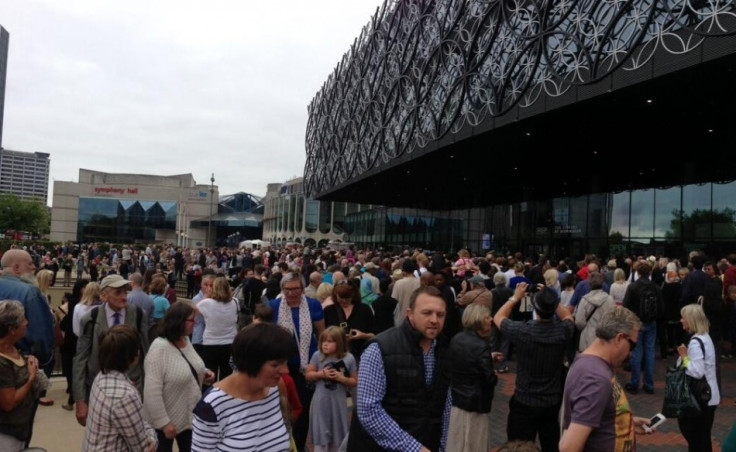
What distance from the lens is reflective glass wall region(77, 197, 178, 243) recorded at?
83.9m

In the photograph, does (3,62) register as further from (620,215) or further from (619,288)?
(619,288)

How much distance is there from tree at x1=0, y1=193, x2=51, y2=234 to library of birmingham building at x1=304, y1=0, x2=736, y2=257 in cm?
7734

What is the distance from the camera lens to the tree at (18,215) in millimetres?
83894

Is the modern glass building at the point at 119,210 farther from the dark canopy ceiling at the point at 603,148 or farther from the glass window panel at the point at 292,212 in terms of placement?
the dark canopy ceiling at the point at 603,148

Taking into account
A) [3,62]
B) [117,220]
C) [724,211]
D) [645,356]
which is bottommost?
[645,356]

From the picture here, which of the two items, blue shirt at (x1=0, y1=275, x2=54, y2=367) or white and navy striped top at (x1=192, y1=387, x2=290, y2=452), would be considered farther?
blue shirt at (x1=0, y1=275, x2=54, y2=367)

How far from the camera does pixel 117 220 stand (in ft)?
277

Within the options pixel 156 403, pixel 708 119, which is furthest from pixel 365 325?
pixel 708 119

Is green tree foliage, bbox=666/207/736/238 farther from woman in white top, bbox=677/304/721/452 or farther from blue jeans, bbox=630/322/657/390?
woman in white top, bbox=677/304/721/452

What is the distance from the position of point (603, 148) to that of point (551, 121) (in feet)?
19.0

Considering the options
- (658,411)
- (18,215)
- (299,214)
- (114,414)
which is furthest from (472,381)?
(18,215)

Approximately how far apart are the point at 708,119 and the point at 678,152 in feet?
15.9

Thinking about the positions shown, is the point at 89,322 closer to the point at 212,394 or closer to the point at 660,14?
the point at 212,394

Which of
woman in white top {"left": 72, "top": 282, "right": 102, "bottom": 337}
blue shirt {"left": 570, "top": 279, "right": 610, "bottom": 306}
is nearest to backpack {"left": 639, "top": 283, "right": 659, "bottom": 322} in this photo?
blue shirt {"left": 570, "top": 279, "right": 610, "bottom": 306}
